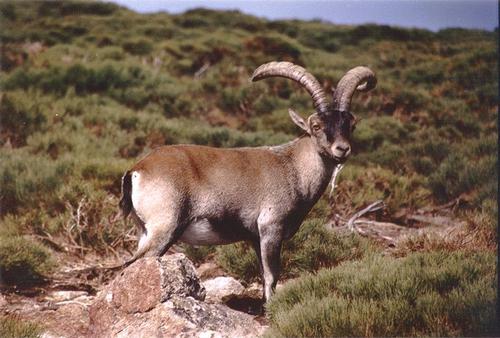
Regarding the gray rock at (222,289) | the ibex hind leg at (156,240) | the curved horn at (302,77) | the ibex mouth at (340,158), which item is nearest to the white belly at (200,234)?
the ibex hind leg at (156,240)

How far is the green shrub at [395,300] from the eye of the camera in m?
3.75

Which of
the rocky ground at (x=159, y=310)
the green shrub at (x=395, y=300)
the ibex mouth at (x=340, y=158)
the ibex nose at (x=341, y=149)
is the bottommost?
the rocky ground at (x=159, y=310)

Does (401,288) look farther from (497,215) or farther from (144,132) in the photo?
(144,132)

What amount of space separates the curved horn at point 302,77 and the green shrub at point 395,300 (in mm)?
1685

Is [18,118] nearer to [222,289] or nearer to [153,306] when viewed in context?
[222,289]

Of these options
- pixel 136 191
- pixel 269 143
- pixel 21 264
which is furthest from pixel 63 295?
pixel 269 143

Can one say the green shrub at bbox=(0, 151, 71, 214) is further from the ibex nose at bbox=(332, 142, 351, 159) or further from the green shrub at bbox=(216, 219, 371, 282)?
the ibex nose at bbox=(332, 142, 351, 159)

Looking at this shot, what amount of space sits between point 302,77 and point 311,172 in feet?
3.38

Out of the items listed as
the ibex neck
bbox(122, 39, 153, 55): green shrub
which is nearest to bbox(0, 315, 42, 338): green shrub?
the ibex neck

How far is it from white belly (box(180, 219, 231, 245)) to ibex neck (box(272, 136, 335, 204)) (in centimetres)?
108

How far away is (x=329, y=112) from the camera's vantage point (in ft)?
17.6

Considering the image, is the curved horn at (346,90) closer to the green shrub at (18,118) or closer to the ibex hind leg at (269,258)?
the ibex hind leg at (269,258)

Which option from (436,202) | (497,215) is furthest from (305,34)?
(497,215)

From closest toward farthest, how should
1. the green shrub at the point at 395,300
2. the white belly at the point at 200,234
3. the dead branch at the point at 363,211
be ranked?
the green shrub at the point at 395,300 < the white belly at the point at 200,234 < the dead branch at the point at 363,211
